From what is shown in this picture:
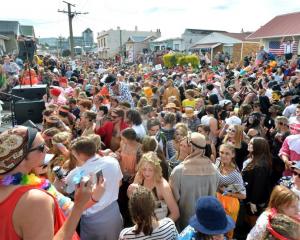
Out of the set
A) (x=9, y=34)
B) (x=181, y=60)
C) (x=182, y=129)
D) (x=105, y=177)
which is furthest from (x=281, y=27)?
(x=9, y=34)

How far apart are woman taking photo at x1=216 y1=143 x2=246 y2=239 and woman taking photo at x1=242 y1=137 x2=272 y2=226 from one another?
37 centimetres

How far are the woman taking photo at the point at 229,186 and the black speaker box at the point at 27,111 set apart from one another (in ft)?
16.0

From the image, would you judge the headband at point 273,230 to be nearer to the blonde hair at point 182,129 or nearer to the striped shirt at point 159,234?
the striped shirt at point 159,234

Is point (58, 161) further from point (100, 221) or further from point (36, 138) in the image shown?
point (36, 138)

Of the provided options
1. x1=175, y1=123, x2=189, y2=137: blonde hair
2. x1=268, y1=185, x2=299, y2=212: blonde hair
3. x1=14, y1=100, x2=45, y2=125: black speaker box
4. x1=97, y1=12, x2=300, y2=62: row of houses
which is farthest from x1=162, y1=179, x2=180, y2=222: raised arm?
x1=97, y1=12, x2=300, y2=62: row of houses

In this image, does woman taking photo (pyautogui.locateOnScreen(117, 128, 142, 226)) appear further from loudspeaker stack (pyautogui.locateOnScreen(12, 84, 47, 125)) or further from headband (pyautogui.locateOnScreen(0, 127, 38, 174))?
loudspeaker stack (pyautogui.locateOnScreen(12, 84, 47, 125))

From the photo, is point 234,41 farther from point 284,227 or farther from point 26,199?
point 26,199

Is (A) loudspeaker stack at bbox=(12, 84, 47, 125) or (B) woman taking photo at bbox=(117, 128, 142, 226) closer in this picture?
(B) woman taking photo at bbox=(117, 128, 142, 226)

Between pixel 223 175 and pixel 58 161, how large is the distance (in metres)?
2.09

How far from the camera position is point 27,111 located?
22.9 feet

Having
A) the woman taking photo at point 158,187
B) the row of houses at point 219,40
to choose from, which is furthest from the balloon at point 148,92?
the woman taking photo at point 158,187

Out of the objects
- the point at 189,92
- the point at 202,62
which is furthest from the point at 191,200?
the point at 202,62

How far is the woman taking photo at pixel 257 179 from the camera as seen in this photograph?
3979 millimetres

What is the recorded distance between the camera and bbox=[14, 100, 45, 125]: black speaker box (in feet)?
22.6
